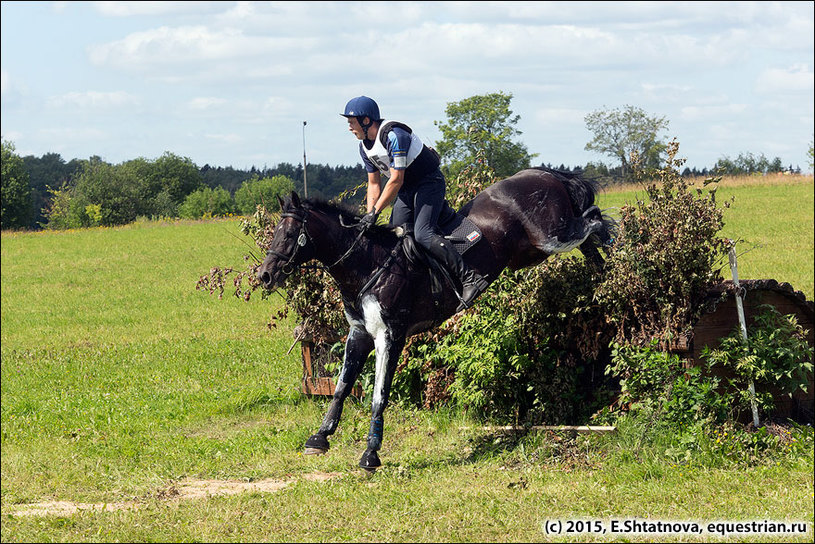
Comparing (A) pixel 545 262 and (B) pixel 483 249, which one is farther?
(A) pixel 545 262

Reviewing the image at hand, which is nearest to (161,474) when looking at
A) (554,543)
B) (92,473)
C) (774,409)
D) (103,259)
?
(92,473)

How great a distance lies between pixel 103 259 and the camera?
36.1 meters

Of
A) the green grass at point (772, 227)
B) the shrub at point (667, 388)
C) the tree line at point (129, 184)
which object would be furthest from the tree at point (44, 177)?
the shrub at point (667, 388)

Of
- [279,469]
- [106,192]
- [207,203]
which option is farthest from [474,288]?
[207,203]

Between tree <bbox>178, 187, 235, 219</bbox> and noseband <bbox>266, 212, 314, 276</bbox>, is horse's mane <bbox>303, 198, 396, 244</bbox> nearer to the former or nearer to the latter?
noseband <bbox>266, 212, 314, 276</bbox>

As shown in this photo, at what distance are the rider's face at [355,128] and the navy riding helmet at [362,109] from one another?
4 cm

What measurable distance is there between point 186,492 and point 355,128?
3.65 meters

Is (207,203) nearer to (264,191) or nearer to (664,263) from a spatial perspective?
(264,191)

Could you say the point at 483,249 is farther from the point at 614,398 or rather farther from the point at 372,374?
the point at 372,374

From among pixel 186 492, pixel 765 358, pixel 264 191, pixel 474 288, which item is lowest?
pixel 186 492

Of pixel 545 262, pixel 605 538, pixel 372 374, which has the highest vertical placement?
pixel 545 262

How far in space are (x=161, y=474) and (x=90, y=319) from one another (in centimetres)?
1598

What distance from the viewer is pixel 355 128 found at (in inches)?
316

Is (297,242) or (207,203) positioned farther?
(207,203)
